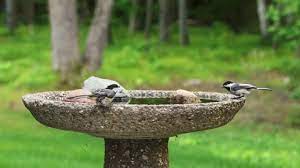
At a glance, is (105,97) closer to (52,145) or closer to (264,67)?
(52,145)

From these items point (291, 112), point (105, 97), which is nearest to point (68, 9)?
point (291, 112)

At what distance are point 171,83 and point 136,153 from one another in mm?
13442

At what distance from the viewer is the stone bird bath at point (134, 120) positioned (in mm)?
4949

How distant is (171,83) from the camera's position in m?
19.0

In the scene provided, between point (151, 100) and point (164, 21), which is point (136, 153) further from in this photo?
point (164, 21)

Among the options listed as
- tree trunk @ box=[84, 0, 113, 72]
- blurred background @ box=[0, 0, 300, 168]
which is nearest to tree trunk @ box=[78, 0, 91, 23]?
blurred background @ box=[0, 0, 300, 168]

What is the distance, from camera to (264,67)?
22250 mm

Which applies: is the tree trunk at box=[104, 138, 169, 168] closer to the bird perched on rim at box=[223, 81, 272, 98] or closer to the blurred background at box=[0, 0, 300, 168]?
the bird perched on rim at box=[223, 81, 272, 98]

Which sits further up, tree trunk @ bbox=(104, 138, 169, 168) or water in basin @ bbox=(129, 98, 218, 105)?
water in basin @ bbox=(129, 98, 218, 105)

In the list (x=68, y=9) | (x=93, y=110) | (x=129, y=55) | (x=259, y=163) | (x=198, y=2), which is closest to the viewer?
(x=93, y=110)

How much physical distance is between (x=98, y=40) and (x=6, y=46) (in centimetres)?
903

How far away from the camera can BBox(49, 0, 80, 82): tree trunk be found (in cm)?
1658

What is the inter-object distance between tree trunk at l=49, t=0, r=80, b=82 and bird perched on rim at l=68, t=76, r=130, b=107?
1096 cm

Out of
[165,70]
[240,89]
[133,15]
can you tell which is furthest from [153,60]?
[240,89]
